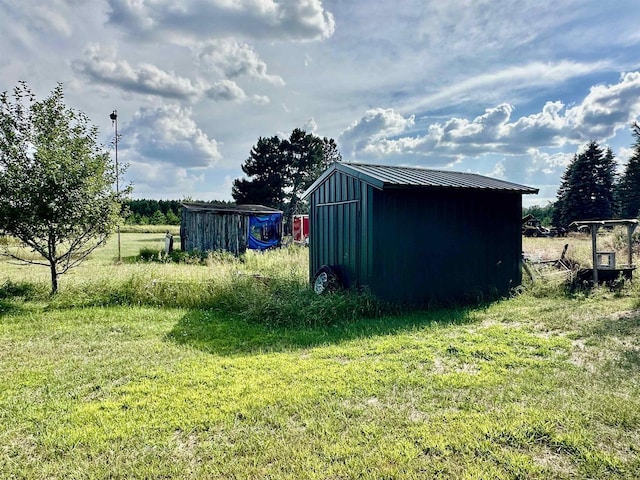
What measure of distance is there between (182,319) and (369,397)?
362 cm

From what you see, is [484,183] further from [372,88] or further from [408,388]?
[408,388]

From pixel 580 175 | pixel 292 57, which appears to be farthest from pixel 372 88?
pixel 580 175

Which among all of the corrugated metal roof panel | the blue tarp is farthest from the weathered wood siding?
the corrugated metal roof panel

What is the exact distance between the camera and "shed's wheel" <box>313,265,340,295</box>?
22.2 ft

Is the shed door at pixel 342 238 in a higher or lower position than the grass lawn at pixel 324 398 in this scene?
higher

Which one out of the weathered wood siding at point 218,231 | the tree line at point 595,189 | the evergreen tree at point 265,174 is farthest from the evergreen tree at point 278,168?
the tree line at point 595,189

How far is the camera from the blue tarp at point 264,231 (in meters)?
15.8

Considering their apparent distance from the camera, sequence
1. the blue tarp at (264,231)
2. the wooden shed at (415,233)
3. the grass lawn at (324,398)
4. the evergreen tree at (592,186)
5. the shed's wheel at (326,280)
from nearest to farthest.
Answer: the grass lawn at (324,398), the wooden shed at (415,233), the shed's wheel at (326,280), the blue tarp at (264,231), the evergreen tree at (592,186)

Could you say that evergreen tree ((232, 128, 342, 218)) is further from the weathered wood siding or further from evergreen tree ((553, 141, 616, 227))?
evergreen tree ((553, 141, 616, 227))

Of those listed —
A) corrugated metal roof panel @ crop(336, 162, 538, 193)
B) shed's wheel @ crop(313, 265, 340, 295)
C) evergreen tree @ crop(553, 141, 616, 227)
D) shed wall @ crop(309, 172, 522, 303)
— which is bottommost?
shed's wheel @ crop(313, 265, 340, 295)

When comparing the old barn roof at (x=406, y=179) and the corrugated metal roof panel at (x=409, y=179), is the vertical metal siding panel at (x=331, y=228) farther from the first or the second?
the corrugated metal roof panel at (x=409, y=179)

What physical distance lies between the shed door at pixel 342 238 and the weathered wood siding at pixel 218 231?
26.7 feet

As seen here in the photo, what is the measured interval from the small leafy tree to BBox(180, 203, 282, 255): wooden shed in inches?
302

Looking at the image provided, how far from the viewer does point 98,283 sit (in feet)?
23.0
